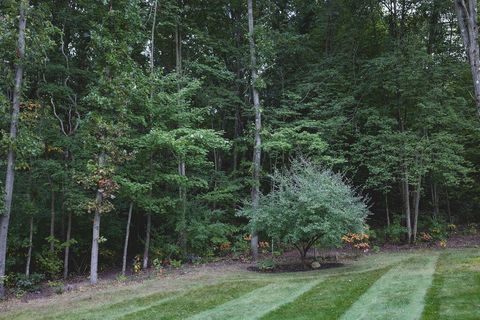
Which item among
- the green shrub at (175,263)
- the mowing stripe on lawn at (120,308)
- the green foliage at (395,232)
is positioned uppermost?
the green foliage at (395,232)

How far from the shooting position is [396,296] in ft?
23.0

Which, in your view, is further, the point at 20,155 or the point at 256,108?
the point at 256,108

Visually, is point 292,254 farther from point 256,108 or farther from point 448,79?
→ point 448,79

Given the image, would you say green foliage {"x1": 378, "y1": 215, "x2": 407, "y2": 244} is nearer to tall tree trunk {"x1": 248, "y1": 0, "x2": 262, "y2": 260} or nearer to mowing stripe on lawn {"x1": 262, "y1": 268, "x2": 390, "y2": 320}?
tall tree trunk {"x1": 248, "y1": 0, "x2": 262, "y2": 260}

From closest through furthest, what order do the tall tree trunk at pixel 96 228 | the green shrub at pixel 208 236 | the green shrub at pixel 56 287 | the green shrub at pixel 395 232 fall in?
the green shrub at pixel 56 287 < the tall tree trunk at pixel 96 228 < the green shrub at pixel 208 236 < the green shrub at pixel 395 232

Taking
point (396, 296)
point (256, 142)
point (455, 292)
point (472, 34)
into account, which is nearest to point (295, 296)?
point (396, 296)

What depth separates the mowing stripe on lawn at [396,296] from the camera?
19.5 ft

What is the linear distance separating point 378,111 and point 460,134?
3.28 metres

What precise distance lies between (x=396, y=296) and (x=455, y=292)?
0.96 meters

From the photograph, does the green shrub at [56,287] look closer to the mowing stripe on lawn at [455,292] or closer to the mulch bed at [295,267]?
the mulch bed at [295,267]

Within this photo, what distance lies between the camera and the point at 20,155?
33.5 ft

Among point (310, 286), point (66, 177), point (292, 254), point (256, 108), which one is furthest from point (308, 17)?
point (310, 286)

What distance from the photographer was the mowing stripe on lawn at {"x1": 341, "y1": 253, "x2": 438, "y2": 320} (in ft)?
19.5

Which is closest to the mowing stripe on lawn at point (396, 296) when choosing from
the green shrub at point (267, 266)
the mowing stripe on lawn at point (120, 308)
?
the green shrub at point (267, 266)
